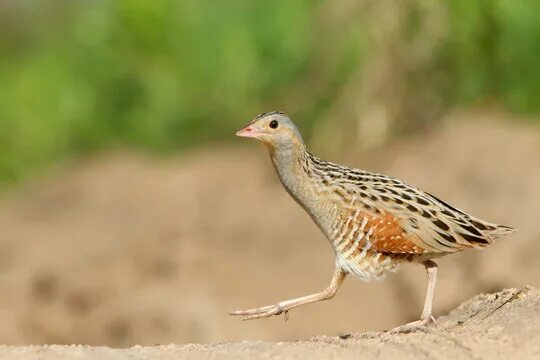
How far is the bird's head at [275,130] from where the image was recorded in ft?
23.6

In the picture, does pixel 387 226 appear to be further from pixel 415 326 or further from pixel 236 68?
pixel 236 68

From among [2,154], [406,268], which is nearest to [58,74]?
[2,154]

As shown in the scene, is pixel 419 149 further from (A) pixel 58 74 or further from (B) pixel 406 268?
(A) pixel 58 74

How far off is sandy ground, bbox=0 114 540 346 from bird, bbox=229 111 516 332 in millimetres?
3514

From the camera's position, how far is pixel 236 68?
15.6m

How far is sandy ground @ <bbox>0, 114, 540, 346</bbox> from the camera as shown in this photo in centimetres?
1105

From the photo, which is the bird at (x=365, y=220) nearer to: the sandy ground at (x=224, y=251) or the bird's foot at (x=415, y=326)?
the bird's foot at (x=415, y=326)

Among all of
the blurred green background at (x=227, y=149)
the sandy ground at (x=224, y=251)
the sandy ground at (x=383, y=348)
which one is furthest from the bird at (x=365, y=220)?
the blurred green background at (x=227, y=149)

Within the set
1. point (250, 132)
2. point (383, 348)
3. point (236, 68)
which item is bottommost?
point (383, 348)

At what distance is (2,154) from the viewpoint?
1675 centimetres

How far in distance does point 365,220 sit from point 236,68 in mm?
8737

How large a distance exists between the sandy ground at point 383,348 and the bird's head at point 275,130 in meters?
1.18

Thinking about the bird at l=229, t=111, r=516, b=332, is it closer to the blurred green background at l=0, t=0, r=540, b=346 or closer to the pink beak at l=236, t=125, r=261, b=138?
the pink beak at l=236, t=125, r=261, b=138

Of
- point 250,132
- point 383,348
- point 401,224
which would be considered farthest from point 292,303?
point 383,348
